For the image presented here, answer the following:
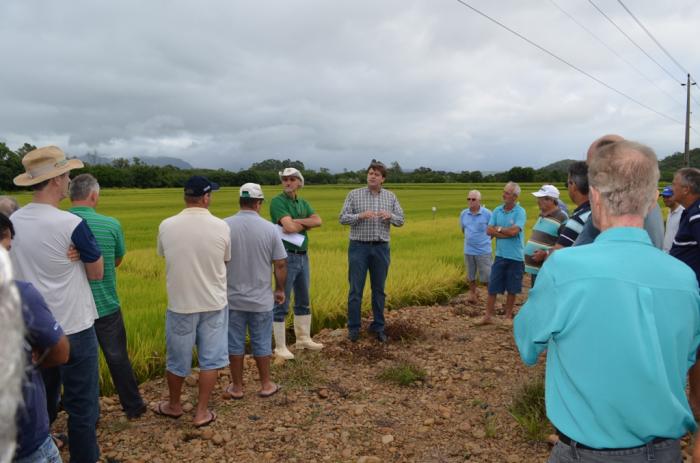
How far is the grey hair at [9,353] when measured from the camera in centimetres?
51

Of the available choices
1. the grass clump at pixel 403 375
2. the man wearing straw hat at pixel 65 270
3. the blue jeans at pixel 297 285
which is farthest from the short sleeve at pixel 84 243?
the grass clump at pixel 403 375

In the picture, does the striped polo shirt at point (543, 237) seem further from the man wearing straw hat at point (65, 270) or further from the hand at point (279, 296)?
the man wearing straw hat at point (65, 270)

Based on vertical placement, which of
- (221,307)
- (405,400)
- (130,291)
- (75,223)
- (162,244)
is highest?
(75,223)

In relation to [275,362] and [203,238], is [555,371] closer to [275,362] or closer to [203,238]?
[203,238]

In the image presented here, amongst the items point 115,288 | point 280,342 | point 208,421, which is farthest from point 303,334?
point 115,288

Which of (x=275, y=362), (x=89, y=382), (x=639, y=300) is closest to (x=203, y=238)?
(x=89, y=382)

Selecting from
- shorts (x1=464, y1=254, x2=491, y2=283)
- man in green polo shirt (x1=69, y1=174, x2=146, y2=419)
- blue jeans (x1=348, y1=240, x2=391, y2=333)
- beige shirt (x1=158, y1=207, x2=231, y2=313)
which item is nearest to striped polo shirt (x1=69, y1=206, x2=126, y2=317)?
man in green polo shirt (x1=69, y1=174, x2=146, y2=419)

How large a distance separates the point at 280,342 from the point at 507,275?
3.14 meters

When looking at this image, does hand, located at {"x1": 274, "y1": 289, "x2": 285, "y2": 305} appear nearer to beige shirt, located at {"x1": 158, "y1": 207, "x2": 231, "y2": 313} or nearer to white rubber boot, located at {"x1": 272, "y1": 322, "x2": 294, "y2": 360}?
white rubber boot, located at {"x1": 272, "y1": 322, "x2": 294, "y2": 360}

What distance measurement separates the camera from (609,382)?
1.45 metres

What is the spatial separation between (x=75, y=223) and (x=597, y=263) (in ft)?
9.22

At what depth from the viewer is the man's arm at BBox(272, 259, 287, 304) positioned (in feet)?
13.8

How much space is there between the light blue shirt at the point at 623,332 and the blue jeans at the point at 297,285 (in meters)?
3.70

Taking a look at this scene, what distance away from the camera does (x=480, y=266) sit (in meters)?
7.51
